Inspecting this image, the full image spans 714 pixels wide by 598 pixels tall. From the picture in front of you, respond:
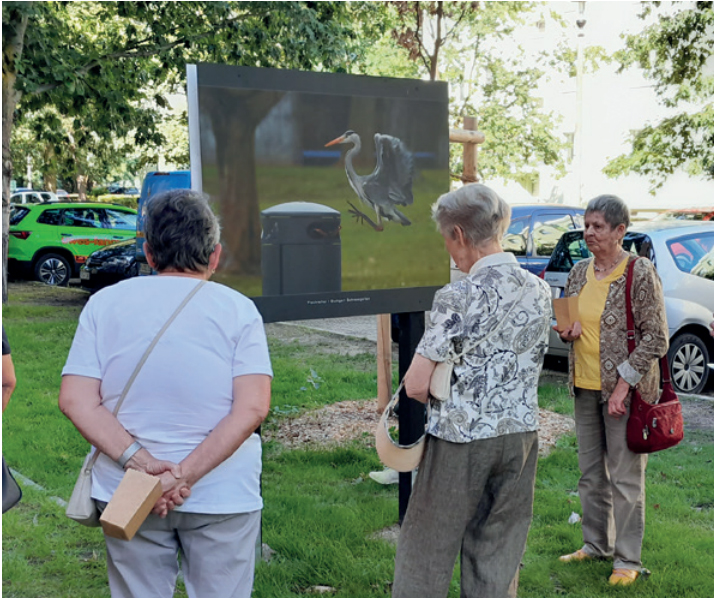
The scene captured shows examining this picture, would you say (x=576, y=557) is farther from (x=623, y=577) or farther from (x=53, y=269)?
(x=53, y=269)

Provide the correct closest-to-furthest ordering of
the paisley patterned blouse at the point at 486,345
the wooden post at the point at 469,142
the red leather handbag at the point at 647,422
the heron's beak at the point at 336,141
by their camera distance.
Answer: the paisley patterned blouse at the point at 486,345, the red leather handbag at the point at 647,422, the heron's beak at the point at 336,141, the wooden post at the point at 469,142

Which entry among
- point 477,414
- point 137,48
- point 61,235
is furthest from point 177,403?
point 61,235

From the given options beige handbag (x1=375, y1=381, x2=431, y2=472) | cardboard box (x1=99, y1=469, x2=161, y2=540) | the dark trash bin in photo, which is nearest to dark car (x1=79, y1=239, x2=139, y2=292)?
the dark trash bin in photo

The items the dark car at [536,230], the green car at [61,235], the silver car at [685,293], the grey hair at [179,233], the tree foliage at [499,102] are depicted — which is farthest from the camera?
the tree foliage at [499,102]

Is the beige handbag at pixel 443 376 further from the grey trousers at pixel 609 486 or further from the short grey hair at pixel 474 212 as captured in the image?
the grey trousers at pixel 609 486

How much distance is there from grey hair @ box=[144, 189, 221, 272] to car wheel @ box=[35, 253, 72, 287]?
19.0 m

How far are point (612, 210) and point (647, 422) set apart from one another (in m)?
1.05

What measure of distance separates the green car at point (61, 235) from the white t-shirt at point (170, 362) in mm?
18381

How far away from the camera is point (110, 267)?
17.2 metres

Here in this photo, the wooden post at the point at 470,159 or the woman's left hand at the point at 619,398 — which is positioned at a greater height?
the wooden post at the point at 470,159

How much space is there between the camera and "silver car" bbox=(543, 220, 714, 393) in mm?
9383

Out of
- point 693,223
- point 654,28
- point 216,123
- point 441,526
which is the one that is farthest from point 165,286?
point 654,28

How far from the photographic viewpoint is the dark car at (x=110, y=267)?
1712cm

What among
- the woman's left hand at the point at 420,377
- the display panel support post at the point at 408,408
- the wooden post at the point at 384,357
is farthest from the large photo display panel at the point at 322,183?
the wooden post at the point at 384,357
